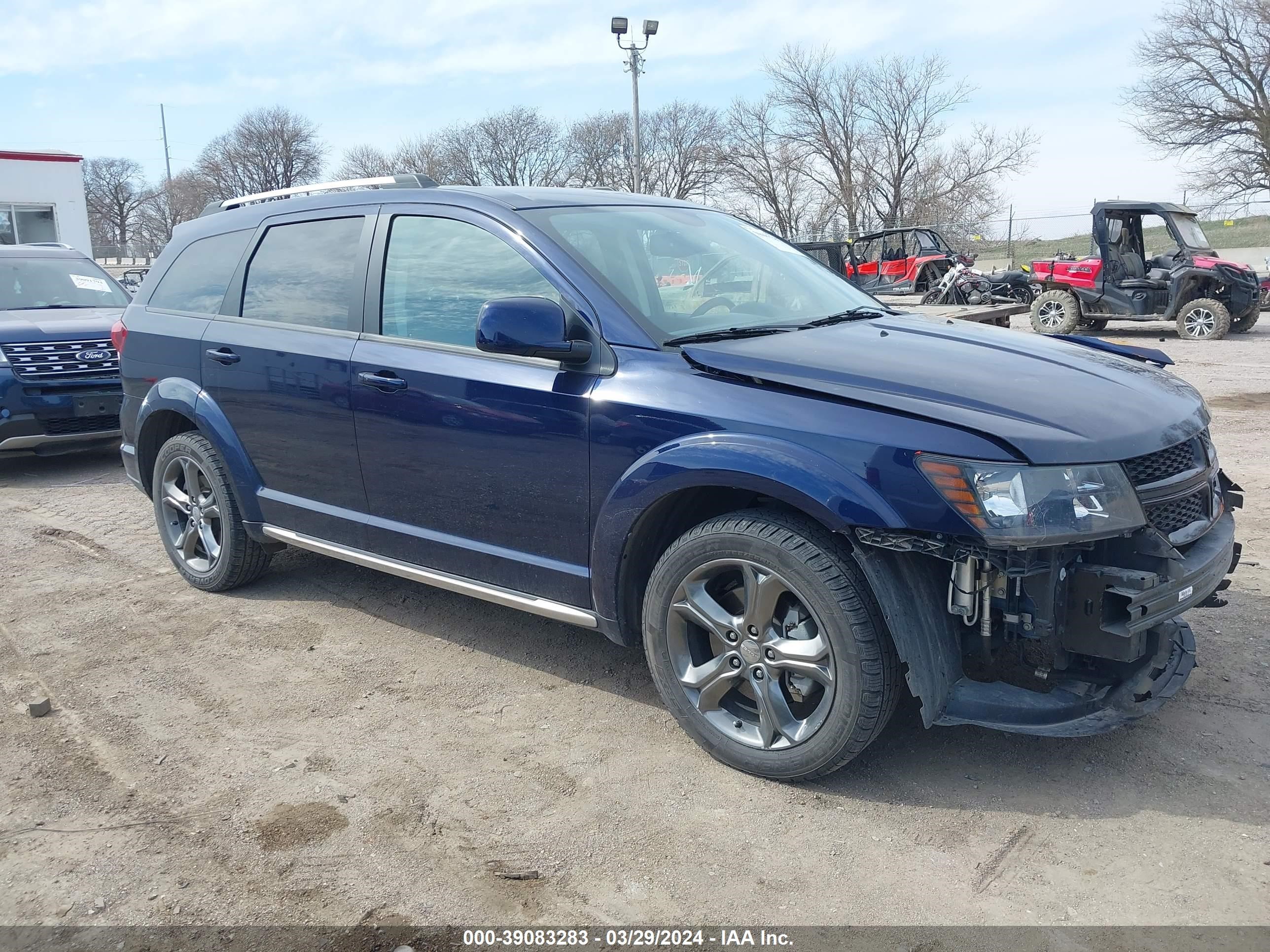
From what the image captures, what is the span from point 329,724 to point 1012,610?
236 centimetres

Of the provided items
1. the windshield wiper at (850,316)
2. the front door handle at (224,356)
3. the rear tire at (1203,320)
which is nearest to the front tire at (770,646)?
the windshield wiper at (850,316)

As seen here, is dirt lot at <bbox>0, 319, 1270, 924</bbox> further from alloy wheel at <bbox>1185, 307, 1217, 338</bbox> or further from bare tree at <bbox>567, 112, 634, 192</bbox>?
bare tree at <bbox>567, 112, 634, 192</bbox>

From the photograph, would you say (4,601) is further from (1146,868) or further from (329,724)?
(1146,868)

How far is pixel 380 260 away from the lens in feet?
13.6

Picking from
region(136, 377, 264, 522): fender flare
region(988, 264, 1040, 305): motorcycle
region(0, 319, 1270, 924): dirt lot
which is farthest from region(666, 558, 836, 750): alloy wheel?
region(988, 264, 1040, 305): motorcycle

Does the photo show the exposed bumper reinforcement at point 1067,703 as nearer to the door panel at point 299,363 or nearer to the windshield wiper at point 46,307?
the door panel at point 299,363

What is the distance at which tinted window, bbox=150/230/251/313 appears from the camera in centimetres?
492

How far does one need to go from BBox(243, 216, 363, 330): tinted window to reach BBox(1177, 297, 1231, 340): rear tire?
1520cm

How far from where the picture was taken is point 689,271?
12.8 feet

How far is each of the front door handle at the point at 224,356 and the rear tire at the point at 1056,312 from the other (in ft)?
48.5

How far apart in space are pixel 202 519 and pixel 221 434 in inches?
22.5

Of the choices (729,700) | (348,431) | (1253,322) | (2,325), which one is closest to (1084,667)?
(729,700)

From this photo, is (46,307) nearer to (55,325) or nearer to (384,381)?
(55,325)

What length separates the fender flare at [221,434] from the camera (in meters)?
4.70
